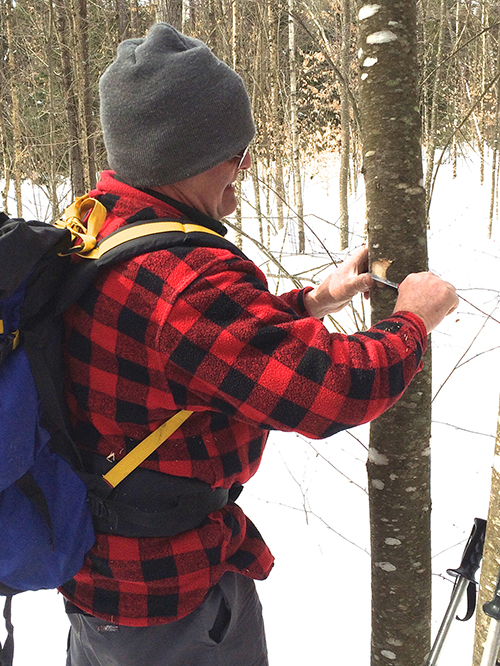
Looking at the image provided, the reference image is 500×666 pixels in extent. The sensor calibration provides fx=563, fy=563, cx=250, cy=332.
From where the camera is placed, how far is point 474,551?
4.90 ft

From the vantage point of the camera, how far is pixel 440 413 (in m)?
4.82

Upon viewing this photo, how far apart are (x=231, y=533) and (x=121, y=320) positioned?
568mm

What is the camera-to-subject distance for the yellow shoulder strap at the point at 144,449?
3.67 ft

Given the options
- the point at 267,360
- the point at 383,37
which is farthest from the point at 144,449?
the point at 383,37

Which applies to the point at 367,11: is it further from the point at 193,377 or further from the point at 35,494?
the point at 35,494

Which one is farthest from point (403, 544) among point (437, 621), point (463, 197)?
point (463, 197)

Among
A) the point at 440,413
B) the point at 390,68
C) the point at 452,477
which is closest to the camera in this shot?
the point at 390,68

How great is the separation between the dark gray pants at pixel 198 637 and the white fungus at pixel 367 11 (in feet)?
4.48

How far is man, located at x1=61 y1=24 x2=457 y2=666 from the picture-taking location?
0.98 metres

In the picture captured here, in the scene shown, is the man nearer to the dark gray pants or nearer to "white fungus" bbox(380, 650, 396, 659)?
the dark gray pants

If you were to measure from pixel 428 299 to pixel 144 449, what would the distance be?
Answer: 2.17 ft

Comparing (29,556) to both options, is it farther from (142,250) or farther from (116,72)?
(116,72)

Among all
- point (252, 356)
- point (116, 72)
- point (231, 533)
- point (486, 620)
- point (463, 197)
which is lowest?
point (463, 197)

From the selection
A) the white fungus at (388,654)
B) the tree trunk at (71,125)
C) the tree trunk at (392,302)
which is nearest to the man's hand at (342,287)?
the tree trunk at (392,302)
